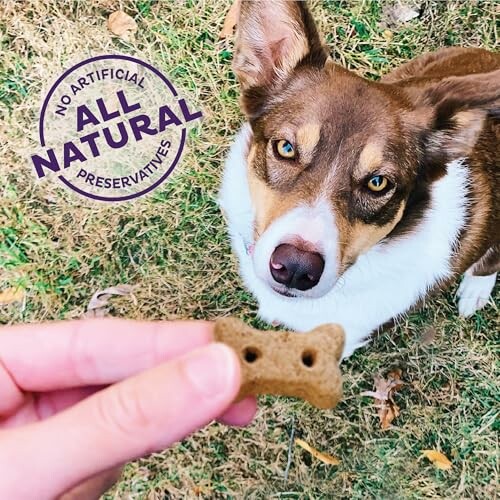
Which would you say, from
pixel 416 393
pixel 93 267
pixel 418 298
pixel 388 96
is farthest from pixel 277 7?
pixel 416 393

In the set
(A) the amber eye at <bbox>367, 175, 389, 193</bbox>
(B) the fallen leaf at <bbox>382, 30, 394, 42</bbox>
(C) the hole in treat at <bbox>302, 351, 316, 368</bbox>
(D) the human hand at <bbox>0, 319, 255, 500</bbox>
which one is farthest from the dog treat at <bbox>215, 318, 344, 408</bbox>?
(B) the fallen leaf at <bbox>382, 30, 394, 42</bbox>

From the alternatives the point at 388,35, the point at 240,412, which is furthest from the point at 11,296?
the point at 388,35

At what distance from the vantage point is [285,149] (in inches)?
127

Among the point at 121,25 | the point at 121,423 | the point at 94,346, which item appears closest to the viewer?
the point at 121,423

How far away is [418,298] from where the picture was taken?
381 centimetres

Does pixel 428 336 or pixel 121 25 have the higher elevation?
pixel 121 25

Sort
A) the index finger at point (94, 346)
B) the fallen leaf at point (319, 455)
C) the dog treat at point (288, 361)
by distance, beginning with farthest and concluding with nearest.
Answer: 1. the fallen leaf at point (319, 455)
2. the index finger at point (94, 346)
3. the dog treat at point (288, 361)

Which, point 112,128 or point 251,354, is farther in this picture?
point 112,128

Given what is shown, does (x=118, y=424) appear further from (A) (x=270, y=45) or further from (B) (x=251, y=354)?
(A) (x=270, y=45)

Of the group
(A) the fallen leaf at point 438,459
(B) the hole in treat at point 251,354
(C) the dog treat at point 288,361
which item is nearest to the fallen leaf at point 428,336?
(A) the fallen leaf at point 438,459

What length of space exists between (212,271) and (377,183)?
1.87m

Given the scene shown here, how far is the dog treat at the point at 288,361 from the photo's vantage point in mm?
2234

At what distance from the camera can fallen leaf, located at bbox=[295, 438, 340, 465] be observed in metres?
4.47

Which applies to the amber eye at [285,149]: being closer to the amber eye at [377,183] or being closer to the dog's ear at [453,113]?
the amber eye at [377,183]
